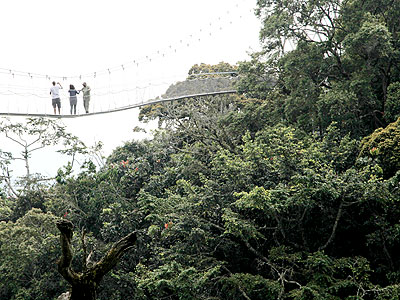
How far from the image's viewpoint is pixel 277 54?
471 inches

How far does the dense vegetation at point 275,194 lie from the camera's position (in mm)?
8430

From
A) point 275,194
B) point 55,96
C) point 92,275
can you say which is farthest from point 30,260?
point 92,275

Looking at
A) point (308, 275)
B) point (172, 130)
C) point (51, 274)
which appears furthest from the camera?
point (172, 130)

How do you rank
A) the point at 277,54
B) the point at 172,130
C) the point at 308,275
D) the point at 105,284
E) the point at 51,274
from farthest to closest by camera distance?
the point at 172,130 < the point at 277,54 < the point at 51,274 < the point at 105,284 < the point at 308,275

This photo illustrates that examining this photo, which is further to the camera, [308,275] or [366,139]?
[366,139]

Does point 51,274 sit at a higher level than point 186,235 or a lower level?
lower

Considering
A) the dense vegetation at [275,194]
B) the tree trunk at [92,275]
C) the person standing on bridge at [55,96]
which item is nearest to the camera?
the tree trunk at [92,275]

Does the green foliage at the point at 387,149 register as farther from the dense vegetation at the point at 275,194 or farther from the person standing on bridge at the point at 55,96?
the person standing on bridge at the point at 55,96

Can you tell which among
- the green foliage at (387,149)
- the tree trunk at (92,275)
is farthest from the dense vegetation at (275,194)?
the tree trunk at (92,275)

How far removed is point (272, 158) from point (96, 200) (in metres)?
5.18

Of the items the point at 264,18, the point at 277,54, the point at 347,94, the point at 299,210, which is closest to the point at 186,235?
the point at 299,210

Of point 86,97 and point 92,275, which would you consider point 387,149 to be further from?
point 86,97

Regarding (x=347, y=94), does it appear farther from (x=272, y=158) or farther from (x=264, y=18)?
(x=264, y=18)

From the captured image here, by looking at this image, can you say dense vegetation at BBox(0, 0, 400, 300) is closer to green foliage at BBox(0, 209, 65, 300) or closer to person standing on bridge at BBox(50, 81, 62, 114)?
green foliage at BBox(0, 209, 65, 300)
